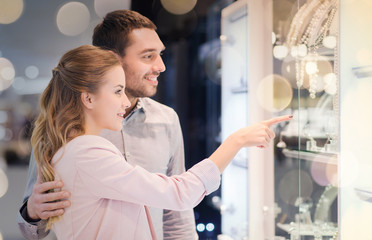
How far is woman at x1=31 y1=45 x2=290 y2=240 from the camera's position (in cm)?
109

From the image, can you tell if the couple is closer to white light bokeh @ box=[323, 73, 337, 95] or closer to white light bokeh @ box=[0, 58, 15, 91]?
white light bokeh @ box=[323, 73, 337, 95]

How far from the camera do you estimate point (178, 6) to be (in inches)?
124

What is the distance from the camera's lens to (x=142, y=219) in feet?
4.00

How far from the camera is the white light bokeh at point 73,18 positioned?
66.9 inches

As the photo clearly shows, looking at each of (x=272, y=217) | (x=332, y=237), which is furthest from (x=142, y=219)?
(x=272, y=217)

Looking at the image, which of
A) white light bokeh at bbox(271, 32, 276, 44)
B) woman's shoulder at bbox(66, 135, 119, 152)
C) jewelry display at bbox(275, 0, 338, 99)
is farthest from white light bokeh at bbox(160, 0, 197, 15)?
woman's shoulder at bbox(66, 135, 119, 152)

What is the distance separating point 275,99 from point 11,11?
163 centimetres

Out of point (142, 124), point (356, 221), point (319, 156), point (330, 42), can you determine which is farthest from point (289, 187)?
point (142, 124)

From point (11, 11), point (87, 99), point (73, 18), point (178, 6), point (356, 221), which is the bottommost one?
point (356, 221)

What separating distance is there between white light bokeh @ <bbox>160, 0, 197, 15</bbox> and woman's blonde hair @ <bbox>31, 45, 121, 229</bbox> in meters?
1.80

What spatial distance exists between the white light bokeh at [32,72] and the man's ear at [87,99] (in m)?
0.77

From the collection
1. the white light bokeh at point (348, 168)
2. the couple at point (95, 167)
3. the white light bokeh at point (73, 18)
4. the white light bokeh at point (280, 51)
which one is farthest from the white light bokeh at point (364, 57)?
the white light bokeh at point (73, 18)

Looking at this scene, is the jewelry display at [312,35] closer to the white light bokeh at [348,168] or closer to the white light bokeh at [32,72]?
the white light bokeh at [348,168]

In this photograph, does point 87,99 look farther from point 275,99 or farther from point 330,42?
point 275,99
